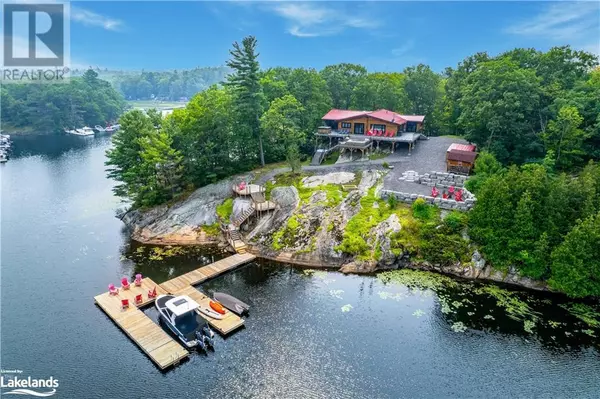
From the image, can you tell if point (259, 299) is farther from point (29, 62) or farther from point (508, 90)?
point (508, 90)

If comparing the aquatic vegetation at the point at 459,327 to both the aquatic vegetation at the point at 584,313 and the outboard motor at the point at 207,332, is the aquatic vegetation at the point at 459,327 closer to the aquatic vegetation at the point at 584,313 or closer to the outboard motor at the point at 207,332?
the aquatic vegetation at the point at 584,313

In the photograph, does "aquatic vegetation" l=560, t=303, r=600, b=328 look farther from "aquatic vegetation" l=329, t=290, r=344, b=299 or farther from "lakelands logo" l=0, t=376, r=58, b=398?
"lakelands logo" l=0, t=376, r=58, b=398

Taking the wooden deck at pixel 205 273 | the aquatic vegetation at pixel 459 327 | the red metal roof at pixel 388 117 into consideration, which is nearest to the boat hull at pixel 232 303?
the wooden deck at pixel 205 273

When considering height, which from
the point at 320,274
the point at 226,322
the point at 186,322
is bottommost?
the point at 226,322

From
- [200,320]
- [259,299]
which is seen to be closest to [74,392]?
[200,320]

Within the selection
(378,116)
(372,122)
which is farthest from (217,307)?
(378,116)

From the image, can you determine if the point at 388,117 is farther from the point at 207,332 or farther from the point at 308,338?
the point at 207,332
